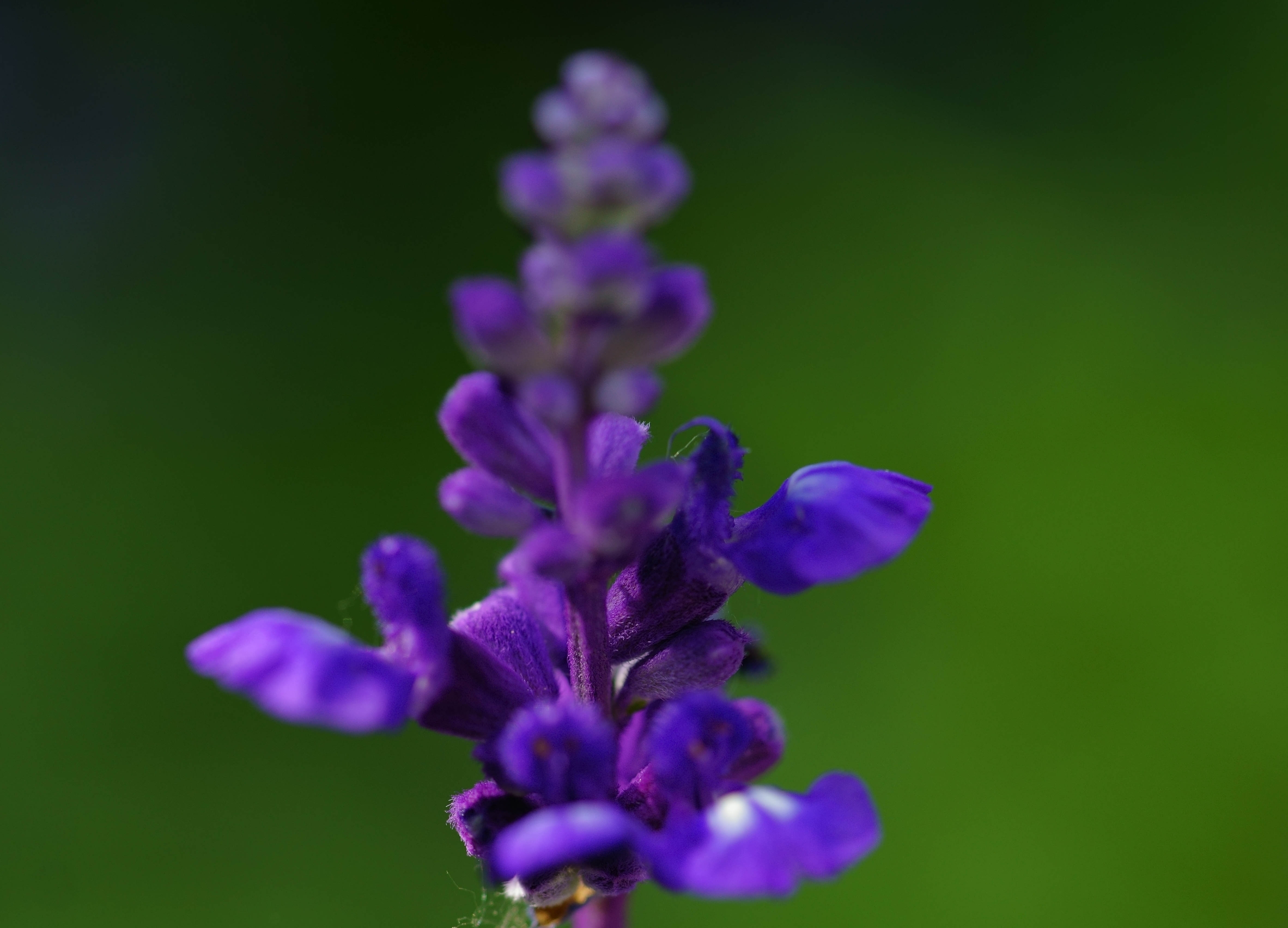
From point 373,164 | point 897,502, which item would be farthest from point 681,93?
point 897,502

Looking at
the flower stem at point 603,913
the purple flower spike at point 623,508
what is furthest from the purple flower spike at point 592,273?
the flower stem at point 603,913

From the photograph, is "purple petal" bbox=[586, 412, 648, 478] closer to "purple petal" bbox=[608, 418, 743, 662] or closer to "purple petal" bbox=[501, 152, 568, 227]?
"purple petal" bbox=[608, 418, 743, 662]

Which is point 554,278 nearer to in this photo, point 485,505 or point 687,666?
point 485,505

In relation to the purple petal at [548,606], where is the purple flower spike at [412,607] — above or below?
below

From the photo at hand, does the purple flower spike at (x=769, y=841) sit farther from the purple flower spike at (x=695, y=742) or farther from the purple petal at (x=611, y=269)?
the purple petal at (x=611, y=269)

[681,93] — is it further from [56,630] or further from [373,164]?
[56,630]
